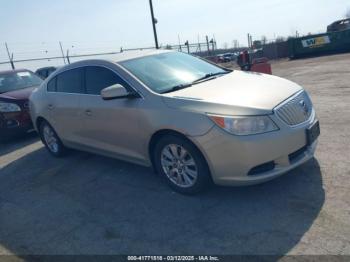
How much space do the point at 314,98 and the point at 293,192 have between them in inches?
202

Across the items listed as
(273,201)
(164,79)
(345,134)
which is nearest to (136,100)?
(164,79)

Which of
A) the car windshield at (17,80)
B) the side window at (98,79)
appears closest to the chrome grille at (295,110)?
the side window at (98,79)

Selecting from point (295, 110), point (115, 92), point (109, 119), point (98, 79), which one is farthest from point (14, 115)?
point (295, 110)

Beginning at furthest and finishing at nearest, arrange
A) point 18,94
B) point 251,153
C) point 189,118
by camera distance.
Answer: point 18,94, point 189,118, point 251,153

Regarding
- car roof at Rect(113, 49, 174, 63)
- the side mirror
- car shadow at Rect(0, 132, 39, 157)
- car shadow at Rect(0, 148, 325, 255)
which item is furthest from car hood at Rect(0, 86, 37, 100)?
the side mirror

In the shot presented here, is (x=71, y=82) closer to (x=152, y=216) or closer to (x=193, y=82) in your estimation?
(x=193, y=82)

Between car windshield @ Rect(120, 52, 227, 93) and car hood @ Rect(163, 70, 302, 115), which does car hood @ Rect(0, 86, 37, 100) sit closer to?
car windshield @ Rect(120, 52, 227, 93)

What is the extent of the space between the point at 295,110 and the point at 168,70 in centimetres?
177

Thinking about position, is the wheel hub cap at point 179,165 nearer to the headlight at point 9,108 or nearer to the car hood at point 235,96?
the car hood at point 235,96

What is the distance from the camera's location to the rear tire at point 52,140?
6359 mm

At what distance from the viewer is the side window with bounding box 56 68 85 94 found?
213 inches

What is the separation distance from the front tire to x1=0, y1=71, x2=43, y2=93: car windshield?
620 cm

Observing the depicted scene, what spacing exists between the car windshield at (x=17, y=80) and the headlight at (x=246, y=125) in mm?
7094

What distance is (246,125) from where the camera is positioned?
3.52m
